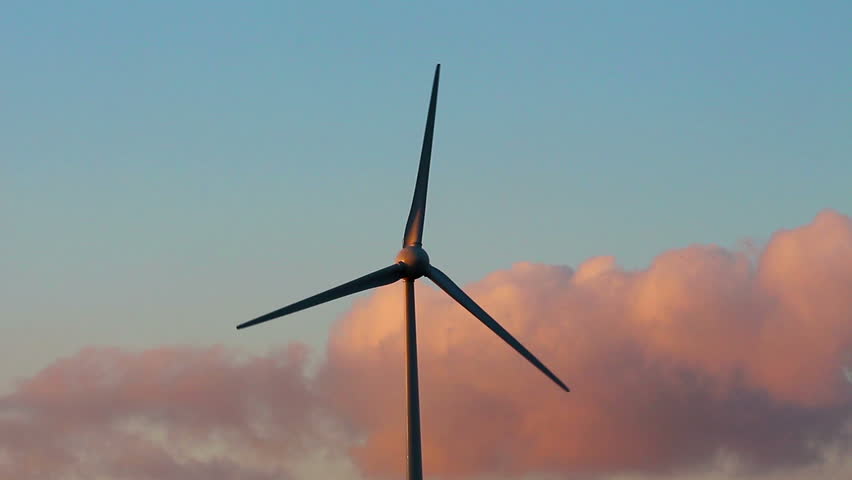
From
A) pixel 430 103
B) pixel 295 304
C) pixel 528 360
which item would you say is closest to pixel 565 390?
pixel 528 360

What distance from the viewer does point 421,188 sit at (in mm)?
100375

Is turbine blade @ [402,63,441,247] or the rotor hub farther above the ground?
turbine blade @ [402,63,441,247]

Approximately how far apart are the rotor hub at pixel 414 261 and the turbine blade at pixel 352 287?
37 cm

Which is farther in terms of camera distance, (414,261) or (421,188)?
(421,188)

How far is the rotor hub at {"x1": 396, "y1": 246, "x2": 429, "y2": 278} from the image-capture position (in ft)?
298

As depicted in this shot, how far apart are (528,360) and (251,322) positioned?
55.6ft

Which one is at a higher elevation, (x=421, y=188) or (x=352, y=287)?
(x=421, y=188)

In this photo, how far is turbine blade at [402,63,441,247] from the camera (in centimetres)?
9519

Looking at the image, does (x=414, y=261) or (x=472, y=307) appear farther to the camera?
(x=472, y=307)

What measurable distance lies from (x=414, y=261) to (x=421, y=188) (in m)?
10.7

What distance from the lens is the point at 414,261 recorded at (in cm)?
9075

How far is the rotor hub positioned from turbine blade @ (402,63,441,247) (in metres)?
1.71

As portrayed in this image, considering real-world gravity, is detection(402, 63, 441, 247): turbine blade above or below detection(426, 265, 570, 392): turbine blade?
above

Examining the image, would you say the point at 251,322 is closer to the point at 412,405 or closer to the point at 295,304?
the point at 295,304
